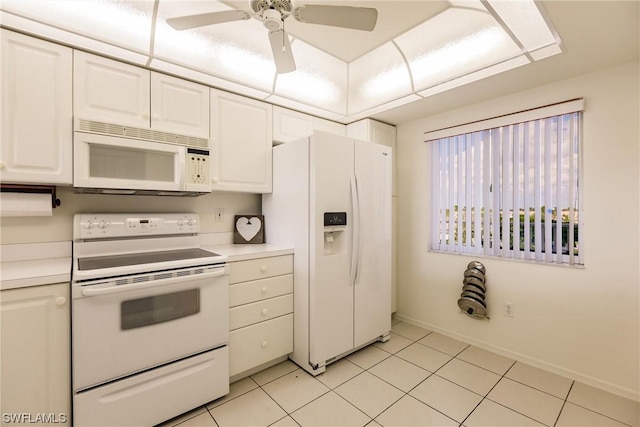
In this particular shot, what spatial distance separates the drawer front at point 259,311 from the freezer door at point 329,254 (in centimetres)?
23

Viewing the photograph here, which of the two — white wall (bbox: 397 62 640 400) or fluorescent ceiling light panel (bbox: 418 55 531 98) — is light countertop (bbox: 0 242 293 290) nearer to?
fluorescent ceiling light panel (bbox: 418 55 531 98)

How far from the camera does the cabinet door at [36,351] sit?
1.33 m

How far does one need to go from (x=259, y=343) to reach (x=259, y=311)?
24cm

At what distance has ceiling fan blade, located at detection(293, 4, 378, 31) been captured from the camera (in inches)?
54.4

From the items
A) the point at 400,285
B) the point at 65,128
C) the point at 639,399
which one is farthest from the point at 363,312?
the point at 65,128

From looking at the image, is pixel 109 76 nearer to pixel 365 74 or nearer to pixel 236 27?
pixel 236 27

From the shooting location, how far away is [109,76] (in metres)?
1.84

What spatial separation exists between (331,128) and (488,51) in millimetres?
1537

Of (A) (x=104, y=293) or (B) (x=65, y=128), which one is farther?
(B) (x=65, y=128)

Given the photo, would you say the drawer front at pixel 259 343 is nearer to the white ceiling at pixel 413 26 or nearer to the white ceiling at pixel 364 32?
the white ceiling at pixel 413 26

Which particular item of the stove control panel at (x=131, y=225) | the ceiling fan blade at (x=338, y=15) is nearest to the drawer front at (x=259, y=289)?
the stove control panel at (x=131, y=225)

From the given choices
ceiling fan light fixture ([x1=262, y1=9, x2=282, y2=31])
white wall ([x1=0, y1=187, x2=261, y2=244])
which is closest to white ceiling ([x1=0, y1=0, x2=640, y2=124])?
ceiling fan light fixture ([x1=262, y1=9, x2=282, y2=31])

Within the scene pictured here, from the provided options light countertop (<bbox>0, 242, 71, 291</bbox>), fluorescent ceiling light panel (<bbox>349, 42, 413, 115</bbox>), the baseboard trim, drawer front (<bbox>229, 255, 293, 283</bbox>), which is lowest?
the baseboard trim

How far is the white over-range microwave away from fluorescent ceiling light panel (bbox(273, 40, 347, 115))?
956 millimetres
